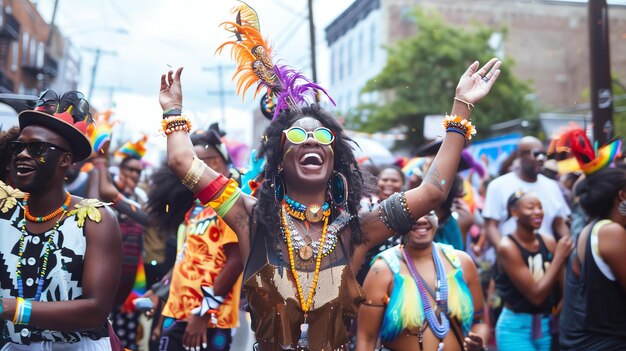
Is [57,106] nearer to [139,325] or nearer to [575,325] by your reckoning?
[575,325]

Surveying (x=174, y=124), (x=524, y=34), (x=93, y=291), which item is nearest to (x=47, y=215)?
(x=93, y=291)

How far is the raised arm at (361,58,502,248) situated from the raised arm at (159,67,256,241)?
58 centimetres

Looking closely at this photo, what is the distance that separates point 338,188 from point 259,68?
72cm

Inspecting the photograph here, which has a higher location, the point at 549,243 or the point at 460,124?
the point at 460,124

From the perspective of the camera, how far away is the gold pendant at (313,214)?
3596mm

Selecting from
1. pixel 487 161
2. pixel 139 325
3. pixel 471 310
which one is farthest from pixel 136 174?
pixel 487 161

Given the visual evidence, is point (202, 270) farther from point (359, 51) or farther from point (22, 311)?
point (359, 51)

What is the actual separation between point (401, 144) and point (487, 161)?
51.0 ft

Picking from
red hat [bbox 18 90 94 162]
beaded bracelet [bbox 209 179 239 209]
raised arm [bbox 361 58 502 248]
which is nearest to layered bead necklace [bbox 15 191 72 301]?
red hat [bbox 18 90 94 162]

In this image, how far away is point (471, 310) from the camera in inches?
185

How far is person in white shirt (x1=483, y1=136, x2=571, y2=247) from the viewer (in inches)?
309

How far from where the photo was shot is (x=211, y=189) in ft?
11.3

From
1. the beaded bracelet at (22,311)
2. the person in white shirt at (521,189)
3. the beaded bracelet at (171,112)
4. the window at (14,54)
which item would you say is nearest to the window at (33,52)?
the window at (14,54)

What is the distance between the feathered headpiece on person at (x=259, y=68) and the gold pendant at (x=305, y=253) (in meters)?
0.73
